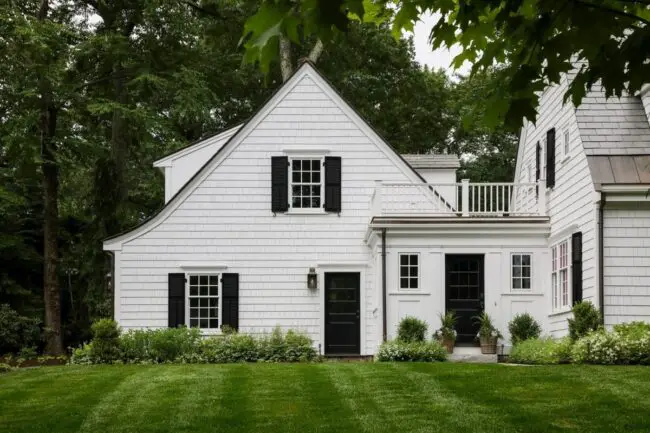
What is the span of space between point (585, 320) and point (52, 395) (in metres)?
9.27

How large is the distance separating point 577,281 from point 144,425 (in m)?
11.0

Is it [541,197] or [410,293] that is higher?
[541,197]

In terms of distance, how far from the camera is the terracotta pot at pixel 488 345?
2130 cm

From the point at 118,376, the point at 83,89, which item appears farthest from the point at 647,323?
the point at 83,89

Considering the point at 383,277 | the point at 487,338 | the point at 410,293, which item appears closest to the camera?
the point at 487,338

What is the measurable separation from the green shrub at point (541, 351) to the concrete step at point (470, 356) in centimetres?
49

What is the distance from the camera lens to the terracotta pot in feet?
69.9

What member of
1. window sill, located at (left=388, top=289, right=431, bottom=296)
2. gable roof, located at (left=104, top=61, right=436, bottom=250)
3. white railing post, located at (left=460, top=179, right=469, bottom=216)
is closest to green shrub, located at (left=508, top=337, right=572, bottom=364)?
window sill, located at (left=388, top=289, right=431, bottom=296)

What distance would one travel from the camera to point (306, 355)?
69.5 feet

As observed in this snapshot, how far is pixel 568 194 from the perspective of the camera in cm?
2067

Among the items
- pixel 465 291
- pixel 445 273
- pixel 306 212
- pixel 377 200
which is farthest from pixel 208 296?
pixel 465 291

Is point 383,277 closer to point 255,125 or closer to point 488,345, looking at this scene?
point 488,345

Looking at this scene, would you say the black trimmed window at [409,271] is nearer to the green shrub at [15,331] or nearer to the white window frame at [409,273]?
the white window frame at [409,273]

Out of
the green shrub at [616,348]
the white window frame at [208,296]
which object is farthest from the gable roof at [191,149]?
the green shrub at [616,348]
